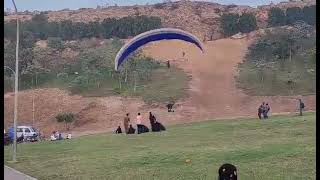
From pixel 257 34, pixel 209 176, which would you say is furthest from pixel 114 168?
pixel 257 34

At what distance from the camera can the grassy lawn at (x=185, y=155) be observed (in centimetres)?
1262

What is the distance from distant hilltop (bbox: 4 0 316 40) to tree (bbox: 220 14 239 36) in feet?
2.46

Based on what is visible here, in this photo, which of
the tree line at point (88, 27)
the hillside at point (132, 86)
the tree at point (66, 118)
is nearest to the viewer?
the tree at point (66, 118)

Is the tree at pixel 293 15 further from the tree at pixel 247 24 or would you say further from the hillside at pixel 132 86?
the hillside at pixel 132 86

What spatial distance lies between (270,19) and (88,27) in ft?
57.8

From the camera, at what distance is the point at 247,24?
5772 cm

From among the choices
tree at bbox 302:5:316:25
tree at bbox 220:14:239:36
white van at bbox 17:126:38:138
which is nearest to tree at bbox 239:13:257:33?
tree at bbox 220:14:239:36

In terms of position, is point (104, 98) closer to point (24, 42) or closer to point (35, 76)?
point (35, 76)

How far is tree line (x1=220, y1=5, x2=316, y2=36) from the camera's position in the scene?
5688 cm

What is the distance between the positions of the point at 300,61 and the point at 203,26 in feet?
58.3

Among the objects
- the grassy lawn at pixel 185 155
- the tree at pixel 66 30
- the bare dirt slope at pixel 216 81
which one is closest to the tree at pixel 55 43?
the tree at pixel 66 30

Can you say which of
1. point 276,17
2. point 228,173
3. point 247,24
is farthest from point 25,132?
point 276,17

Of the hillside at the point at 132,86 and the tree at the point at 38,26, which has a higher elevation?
the tree at the point at 38,26

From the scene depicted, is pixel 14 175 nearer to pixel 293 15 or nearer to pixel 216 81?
pixel 216 81
